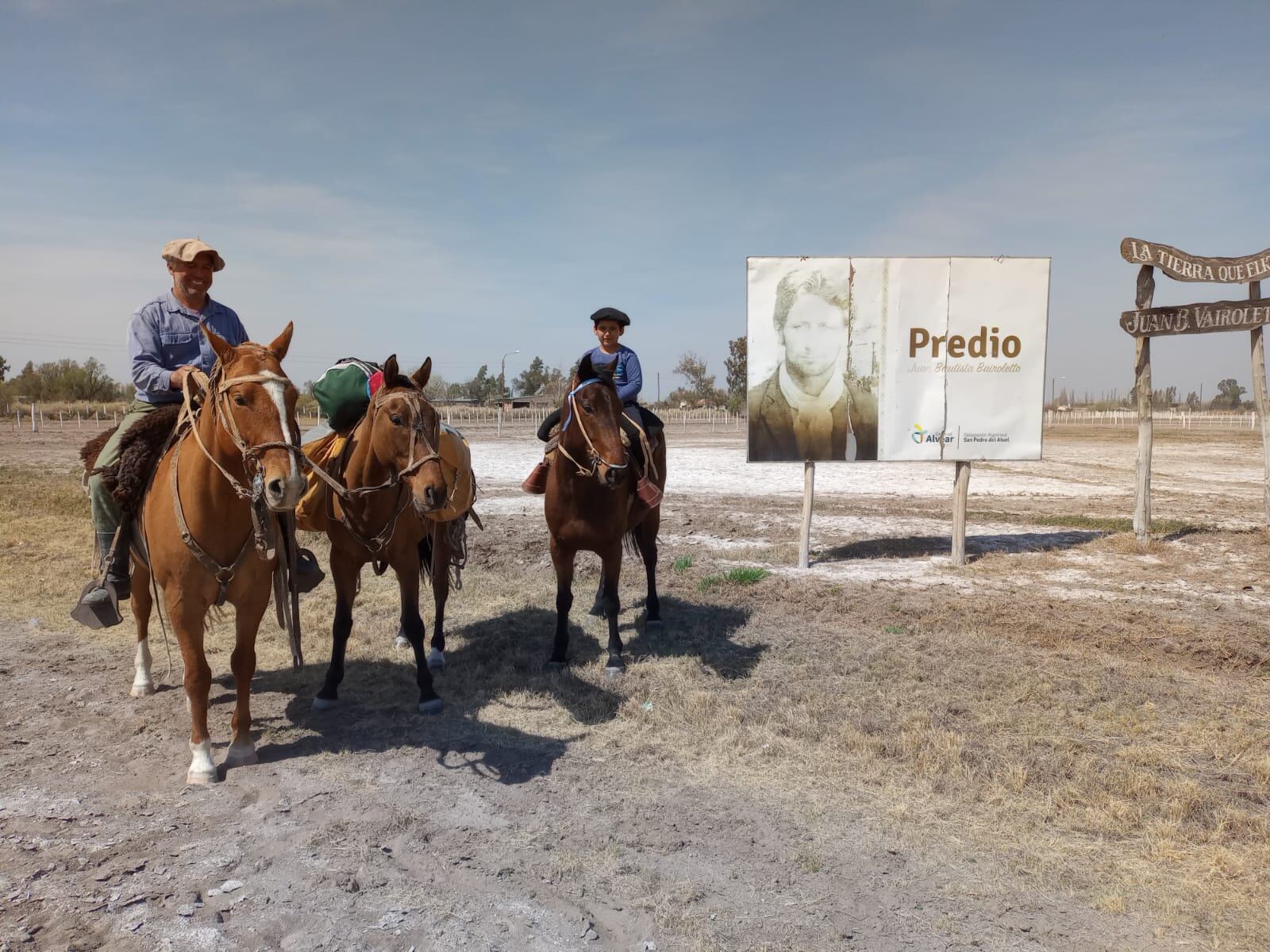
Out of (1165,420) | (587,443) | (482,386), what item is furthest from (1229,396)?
(587,443)

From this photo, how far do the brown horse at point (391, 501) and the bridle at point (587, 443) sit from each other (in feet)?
3.94

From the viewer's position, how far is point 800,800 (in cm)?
411

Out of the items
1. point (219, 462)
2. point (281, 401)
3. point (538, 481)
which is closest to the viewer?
point (281, 401)

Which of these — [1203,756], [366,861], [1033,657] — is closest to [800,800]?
[366,861]

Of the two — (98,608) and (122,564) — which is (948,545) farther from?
(98,608)

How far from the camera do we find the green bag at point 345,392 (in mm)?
5539

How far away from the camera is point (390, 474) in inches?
198

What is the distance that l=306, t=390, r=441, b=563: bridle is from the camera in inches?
177

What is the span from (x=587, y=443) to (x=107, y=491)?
3157 mm

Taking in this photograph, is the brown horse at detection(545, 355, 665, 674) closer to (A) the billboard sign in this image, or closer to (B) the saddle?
(B) the saddle

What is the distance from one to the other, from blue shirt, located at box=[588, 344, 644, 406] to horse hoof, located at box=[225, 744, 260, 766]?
12.7 feet

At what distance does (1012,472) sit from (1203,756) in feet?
66.4

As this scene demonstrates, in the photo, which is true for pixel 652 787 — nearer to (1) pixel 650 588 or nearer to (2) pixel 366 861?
(2) pixel 366 861

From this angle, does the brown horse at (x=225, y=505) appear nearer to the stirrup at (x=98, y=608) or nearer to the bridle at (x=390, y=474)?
the bridle at (x=390, y=474)
